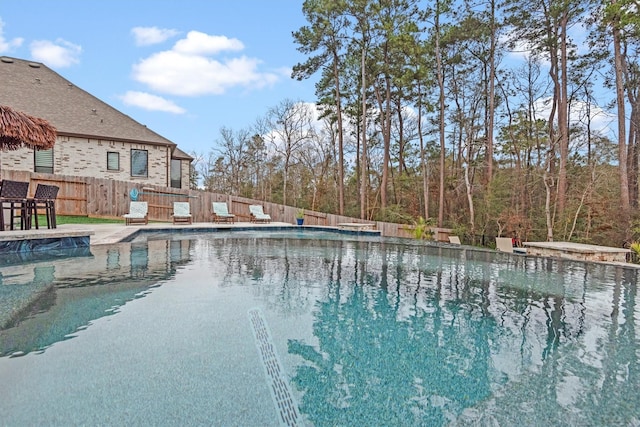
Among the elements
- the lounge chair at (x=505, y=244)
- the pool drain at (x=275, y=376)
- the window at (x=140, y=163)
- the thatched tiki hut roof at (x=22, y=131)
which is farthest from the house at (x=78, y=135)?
the pool drain at (x=275, y=376)

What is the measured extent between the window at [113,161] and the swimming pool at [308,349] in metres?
10.8

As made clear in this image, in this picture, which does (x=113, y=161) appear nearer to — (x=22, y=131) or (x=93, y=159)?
(x=93, y=159)

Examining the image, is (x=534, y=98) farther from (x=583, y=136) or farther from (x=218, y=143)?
(x=218, y=143)

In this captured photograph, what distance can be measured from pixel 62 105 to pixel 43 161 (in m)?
2.74

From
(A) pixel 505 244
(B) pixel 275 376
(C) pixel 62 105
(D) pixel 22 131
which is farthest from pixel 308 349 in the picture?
(C) pixel 62 105

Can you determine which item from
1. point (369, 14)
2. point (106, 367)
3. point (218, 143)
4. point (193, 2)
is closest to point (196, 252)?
point (106, 367)

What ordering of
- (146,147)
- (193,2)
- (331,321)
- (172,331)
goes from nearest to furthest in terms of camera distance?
(172,331), (331,321), (193,2), (146,147)

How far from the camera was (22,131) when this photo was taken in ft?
19.1

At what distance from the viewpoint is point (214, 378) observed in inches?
78.2

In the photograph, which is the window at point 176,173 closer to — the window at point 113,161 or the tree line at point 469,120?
the window at point 113,161

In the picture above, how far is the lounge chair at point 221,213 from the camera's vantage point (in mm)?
13375

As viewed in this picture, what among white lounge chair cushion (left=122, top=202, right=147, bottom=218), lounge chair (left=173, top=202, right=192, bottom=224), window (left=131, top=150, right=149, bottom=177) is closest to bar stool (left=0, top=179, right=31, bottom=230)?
white lounge chair cushion (left=122, top=202, right=147, bottom=218)

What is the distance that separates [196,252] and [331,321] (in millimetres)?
4276

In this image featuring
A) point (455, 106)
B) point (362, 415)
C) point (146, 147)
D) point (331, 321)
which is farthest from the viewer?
point (455, 106)
